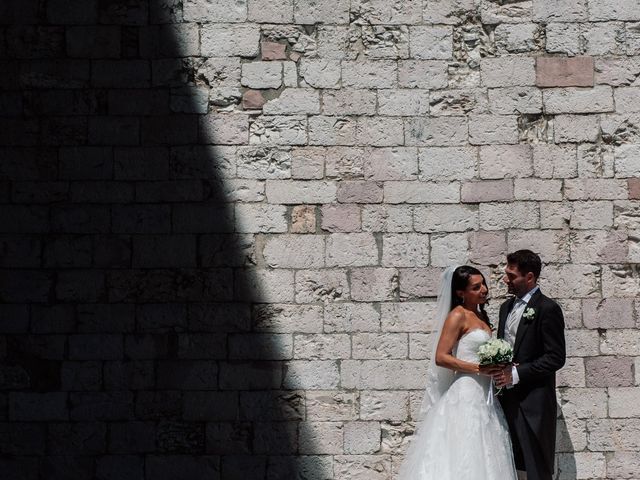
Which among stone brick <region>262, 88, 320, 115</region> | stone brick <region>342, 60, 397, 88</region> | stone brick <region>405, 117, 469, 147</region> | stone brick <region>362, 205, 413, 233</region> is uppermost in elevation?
stone brick <region>342, 60, 397, 88</region>

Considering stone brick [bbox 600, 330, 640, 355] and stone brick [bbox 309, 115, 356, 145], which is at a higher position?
stone brick [bbox 309, 115, 356, 145]

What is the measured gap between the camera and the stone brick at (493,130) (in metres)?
7.14

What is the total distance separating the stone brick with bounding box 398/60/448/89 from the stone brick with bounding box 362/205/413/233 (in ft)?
2.85

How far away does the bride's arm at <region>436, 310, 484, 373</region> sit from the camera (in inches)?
246

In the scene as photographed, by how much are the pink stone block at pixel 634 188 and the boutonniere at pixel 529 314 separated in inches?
54.1

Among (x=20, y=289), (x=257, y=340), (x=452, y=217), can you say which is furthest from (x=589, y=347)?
(x=20, y=289)

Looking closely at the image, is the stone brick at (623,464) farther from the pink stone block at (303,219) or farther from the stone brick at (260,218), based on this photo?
the stone brick at (260,218)

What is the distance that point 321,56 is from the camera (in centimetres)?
720

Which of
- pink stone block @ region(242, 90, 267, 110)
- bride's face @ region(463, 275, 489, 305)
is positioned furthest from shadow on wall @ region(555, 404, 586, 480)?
pink stone block @ region(242, 90, 267, 110)

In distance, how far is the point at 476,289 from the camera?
6.32 m

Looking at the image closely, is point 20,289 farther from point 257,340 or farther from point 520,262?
point 520,262

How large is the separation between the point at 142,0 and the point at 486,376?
138 inches

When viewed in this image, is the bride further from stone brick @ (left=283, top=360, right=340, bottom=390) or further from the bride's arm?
stone brick @ (left=283, top=360, right=340, bottom=390)

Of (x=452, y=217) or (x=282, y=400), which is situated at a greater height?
(x=452, y=217)
